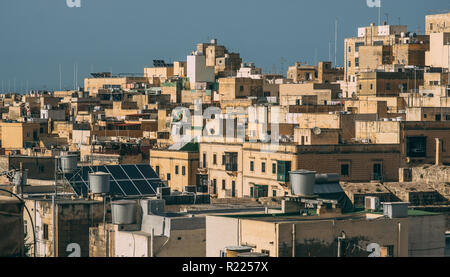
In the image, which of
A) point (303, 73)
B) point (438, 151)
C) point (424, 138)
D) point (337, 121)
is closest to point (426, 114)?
point (337, 121)

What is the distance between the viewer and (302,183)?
3017 cm

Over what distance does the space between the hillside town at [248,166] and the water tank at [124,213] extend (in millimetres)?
35

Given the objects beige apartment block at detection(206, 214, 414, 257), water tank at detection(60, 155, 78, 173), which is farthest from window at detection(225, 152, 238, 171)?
beige apartment block at detection(206, 214, 414, 257)

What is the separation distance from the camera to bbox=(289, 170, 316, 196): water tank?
1180 inches

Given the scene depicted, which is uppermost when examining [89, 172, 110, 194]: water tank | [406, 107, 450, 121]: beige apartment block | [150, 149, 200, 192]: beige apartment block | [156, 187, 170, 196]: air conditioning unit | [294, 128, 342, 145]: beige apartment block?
[406, 107, 450, 121]: beige apartment block

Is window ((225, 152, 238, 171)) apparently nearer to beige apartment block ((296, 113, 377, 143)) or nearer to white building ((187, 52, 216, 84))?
beige apartment block ((296, 113, 377, 143))

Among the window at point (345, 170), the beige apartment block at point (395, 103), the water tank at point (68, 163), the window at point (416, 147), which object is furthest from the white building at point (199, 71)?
the water tank at point (68, 163)

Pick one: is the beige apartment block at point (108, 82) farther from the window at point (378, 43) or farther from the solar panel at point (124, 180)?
the solar panel at point (124, 180)

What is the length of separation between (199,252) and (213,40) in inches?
3537

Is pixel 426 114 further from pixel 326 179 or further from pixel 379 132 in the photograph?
pixel 326 179

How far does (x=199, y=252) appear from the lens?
26.9 m

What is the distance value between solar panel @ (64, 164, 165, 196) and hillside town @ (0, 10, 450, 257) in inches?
3.1

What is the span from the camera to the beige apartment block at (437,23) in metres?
97.4

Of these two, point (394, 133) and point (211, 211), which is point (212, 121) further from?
point (211, 211)
